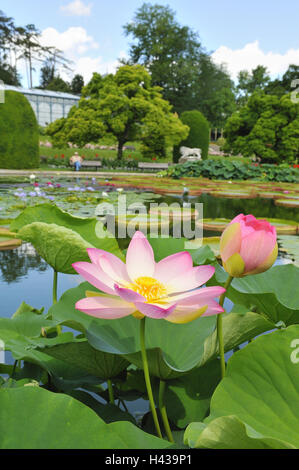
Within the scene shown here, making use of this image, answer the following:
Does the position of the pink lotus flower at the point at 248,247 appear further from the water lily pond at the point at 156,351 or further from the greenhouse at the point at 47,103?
the greenhouse at the point at 47,103

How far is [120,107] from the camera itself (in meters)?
12.6

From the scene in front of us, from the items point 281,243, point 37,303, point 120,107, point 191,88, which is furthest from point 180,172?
point 191,88

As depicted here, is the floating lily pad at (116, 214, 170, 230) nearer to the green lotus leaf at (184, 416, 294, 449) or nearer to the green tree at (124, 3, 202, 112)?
the green lotus leaf at (184, 416, 294, 449)

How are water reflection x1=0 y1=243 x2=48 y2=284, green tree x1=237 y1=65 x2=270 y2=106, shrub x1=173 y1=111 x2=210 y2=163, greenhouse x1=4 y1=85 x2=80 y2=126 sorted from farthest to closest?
green tree x1=237 y1=65 x2=270 y2=106, greenhouse x1=4 y1=85 x2=80 y2=126, shrub x1=173 y1=111 x2=210 y2=163, water reflection x1=0 y1=243 x2=48 y2=284

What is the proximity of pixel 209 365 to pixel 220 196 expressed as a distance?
525cm

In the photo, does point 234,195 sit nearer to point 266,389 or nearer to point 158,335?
point 158,335

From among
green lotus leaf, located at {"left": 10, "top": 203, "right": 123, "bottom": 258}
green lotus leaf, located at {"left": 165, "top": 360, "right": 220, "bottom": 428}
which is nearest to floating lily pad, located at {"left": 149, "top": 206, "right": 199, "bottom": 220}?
green lotus leaf, located at {"left": 10, "top": 203, "right": 123, "bottom": 258}

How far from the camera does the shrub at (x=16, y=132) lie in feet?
30.6

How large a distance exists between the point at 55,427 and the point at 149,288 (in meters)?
0.16

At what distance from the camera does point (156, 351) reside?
0.41m

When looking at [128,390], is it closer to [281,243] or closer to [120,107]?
[281,243]

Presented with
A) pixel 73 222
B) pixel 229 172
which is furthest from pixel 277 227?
pixel 229 172

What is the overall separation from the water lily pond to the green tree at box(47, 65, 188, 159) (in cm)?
1212

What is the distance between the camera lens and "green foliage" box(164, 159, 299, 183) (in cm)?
930
